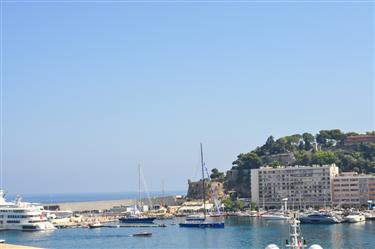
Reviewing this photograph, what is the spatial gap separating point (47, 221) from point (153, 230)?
10356 mm

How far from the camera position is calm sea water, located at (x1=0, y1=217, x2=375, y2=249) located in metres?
48.7

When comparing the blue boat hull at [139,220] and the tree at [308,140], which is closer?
the blue boat hull at [139,220]

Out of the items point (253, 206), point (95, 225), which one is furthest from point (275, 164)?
point (95, 225)

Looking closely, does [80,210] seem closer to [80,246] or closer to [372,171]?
[372,171]

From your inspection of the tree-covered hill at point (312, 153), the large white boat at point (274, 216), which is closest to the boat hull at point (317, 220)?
the large white boat at point (274, 216)

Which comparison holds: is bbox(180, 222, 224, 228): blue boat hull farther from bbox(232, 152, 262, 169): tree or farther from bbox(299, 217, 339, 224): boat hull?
bbox(232, 152, 262, 169): tree

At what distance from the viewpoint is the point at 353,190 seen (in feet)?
266

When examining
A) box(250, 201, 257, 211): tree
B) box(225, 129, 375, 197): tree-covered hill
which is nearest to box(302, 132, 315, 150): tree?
box(225, 129, 375, 197): tree-covered hill

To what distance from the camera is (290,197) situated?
86188 millimetres

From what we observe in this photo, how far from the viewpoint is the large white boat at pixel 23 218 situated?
64.7m

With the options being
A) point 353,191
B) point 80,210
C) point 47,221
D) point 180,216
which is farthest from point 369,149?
point 47,221

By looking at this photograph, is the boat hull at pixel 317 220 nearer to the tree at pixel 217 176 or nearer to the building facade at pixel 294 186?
the building facade at pixel 294 186

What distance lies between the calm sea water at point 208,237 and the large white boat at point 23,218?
1478 mm

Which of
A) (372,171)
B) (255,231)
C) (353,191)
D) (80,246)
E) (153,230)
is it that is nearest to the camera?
(80,246)
